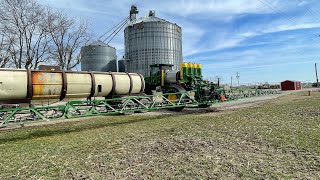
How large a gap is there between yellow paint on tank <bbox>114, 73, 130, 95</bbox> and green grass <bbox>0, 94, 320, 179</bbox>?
4.79 m

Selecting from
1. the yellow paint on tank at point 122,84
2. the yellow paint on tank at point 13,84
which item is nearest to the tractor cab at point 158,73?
the yellow paint on tank at point 122,84

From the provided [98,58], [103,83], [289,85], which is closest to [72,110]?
[103,83]

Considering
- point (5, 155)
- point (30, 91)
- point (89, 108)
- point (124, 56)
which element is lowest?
point (5, 155)

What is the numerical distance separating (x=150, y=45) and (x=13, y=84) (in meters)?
33.2

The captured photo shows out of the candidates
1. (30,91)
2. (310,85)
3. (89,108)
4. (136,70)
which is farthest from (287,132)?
(310,85)

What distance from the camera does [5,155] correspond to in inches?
252

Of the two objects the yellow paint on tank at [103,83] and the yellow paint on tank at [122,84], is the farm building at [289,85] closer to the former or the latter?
the yellow paint on tank at [122,84]

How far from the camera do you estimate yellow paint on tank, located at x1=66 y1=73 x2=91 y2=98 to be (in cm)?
1092

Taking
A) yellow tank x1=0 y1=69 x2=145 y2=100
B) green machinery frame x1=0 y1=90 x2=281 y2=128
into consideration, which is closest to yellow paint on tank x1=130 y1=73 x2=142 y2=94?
yellow tank x1=0 y1=69 x2=145 y2=100

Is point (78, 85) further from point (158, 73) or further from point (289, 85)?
point (289, 85)

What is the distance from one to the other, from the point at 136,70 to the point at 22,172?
120 feet

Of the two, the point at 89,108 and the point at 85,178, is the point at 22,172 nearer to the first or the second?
the point at 85,178

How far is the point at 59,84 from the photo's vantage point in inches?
414

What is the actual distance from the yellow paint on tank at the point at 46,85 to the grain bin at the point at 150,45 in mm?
Answer: 30135
